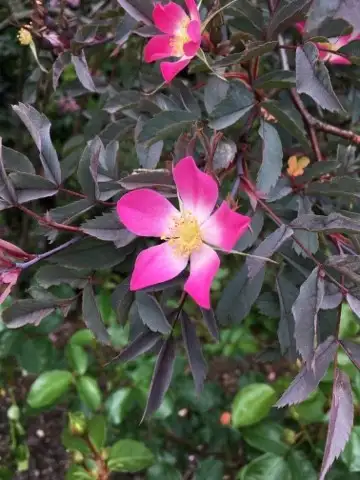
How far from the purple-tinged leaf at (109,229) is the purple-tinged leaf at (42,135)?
74 mm

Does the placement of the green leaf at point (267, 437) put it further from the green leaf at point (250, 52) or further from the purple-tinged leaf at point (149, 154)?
the green leaf at point (250, 52)

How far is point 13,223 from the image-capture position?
1797 millimetres

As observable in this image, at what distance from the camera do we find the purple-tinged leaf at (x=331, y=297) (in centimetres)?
59

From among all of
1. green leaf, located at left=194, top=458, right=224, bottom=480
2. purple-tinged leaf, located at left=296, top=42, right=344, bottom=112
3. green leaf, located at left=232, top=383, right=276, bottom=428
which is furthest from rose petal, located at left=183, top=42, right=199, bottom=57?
green leaf, located at left=194, top=458, right=224, bottom=480

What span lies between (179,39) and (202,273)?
29 centimetres

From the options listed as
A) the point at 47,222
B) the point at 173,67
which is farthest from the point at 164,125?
the point at 47,222

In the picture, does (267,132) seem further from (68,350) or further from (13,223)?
(13,223)

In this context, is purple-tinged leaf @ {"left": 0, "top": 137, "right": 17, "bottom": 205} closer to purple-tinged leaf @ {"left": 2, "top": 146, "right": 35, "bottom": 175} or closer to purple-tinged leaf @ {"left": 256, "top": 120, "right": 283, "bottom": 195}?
purple-tinged leaf @ {"left": 2, "top": 146, "right": 35, "bottom": 175}

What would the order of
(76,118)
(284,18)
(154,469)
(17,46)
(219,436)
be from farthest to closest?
1. (76,118)
2. (17,46)
3. (219,436)
4. (154,469)
5. (284,18)

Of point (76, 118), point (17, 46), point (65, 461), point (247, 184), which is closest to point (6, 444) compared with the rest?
point (65, 461)

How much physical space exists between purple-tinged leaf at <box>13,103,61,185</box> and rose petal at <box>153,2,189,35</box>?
174mm

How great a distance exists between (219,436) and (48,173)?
0.71m

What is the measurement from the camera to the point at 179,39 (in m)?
0.68

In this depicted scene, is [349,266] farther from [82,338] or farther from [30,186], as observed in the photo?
[82,338]
